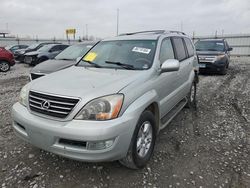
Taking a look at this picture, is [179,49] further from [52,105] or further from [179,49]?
[52,105]

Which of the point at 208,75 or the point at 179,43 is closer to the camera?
the point at 179,43

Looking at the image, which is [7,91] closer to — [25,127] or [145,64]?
[25,127]

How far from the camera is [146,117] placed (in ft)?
8.84

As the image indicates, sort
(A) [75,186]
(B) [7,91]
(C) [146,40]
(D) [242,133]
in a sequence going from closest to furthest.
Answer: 1. (A) [75,186]
2. (C) [146,40]
3. (D) [242,133]
4. (B) [7,91]

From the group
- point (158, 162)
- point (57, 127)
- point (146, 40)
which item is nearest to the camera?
point (57, 127)

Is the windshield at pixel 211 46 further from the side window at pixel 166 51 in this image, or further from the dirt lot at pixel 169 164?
the side window at pixel 166 51

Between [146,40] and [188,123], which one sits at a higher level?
[146,40]

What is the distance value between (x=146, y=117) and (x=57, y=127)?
109 cm

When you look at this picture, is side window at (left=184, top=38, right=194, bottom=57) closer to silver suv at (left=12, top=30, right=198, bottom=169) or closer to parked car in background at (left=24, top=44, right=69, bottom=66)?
silver suv at (left=12, top=30, right=198, bottom=169)

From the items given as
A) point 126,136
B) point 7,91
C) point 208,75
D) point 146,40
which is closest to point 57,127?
point 126,136

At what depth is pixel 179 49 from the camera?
4.35 metres

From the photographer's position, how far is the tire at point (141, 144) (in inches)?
100

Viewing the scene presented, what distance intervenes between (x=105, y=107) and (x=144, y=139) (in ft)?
2.79

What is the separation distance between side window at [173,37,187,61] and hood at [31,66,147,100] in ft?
5.14
